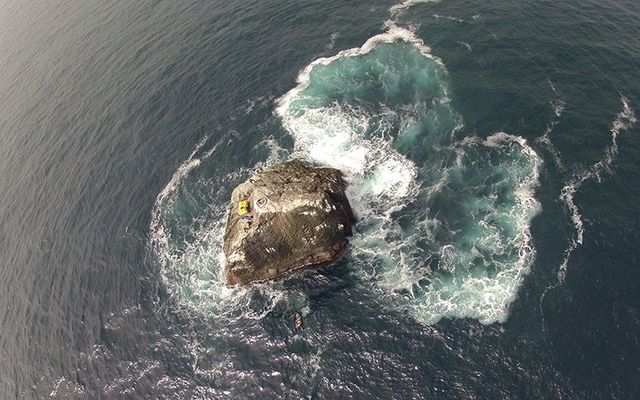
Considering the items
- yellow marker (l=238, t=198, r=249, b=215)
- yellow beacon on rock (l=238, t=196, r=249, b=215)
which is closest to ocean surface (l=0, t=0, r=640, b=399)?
yellow beacon on rock (l=238, t=196, r=249, b=215)

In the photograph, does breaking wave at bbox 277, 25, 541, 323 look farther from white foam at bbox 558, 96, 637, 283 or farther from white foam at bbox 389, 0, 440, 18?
white foam at bbox 389, 0, 440, 18

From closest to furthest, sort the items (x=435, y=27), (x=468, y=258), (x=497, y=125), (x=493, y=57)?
(x=468, y=258) → (x=497, y=125) → (x=493, y=57) → (x=435, y=27)

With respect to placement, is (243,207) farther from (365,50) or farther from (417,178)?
(365,50)

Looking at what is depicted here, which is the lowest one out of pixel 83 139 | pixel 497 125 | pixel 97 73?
pixel 497 125

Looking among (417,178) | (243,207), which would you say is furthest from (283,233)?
(417,178)

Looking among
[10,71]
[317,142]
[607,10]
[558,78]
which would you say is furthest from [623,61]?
[10,71]

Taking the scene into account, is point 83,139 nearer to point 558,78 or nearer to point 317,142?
point 317,142

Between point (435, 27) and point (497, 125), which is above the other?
point (435, 27)
